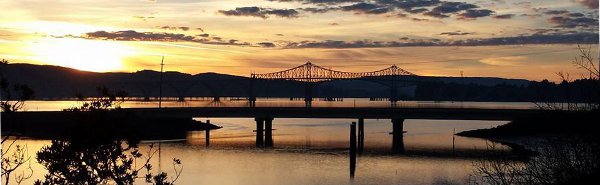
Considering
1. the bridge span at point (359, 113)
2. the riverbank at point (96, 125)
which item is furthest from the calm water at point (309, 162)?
the riverbank at point (96, 125)

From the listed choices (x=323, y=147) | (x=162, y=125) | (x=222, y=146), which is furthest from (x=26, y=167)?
(x=162, y=125)

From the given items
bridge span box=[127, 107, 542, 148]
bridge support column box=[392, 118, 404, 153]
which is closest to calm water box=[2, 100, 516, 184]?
bridge support column box=[392, 118, 404, 153]

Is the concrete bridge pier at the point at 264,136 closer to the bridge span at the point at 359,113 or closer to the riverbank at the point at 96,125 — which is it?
the bridge span at the point at 359,113

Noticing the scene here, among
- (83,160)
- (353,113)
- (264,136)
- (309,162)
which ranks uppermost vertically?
(83,160)

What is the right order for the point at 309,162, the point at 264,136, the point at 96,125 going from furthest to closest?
the point at 264,136 → the point at 309,162 → the point at 96,125

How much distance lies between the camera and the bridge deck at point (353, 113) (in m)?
75.4

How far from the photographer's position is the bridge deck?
75375 mm

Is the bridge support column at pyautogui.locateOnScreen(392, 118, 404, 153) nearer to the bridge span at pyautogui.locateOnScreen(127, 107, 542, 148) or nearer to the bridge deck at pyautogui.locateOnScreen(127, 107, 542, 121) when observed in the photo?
the bridge span at pyautogui.locateOnScreen(127, 107, 542, 148)

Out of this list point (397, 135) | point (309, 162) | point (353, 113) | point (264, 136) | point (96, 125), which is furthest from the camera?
point (264, 136)

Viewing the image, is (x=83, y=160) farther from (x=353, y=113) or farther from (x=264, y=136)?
(x=264, y=136)

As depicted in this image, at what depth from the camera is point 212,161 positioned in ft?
181

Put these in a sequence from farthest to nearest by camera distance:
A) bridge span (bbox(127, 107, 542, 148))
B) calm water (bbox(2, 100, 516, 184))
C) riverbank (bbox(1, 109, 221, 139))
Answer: bridge span (bbox(127, 107, 542, 148)) → calm water (bbox(2, 100, 516, 184)) → riverbank (bbox(1, 109, 221, 139))

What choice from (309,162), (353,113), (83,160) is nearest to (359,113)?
(353,113)

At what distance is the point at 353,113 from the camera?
8088cm
